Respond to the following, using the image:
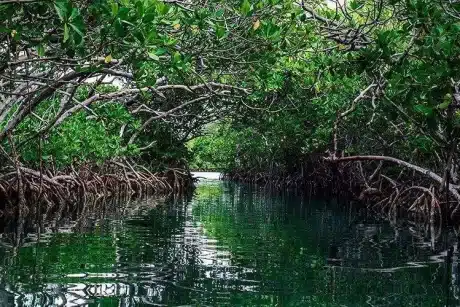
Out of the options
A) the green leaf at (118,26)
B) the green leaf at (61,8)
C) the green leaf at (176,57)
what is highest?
the green leaf at (176,57)

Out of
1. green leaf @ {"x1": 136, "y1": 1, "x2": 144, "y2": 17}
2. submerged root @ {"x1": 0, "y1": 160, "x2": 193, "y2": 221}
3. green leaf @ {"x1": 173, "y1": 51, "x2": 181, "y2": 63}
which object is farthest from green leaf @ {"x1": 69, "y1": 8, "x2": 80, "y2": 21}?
submerged root @ {"x1": 0, "y1": 160, "x2": 193, "y2": 221}

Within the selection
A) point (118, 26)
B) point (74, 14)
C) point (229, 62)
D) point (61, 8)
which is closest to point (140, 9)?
point (118, 26)

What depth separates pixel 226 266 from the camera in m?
5.59

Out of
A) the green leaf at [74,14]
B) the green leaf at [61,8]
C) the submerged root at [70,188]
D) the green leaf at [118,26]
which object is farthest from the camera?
the submerged root at [70,188]

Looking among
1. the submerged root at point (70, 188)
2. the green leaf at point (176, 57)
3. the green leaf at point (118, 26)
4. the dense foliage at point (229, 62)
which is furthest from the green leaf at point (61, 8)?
the submerged root at point (70, 188)

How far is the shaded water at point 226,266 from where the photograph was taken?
4.34 metres

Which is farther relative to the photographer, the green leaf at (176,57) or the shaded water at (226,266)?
the green leaf at (176,57)

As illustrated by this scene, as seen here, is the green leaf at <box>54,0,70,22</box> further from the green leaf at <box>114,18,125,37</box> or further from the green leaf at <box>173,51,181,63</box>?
the green leaf at <box>173,51,181,63</box>

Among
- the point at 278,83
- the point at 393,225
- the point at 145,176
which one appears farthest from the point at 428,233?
the point at 145,176

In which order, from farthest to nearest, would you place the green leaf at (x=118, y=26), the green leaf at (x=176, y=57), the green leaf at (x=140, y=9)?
the green leaf at (x=176, y=57) < the green leaf at (x=140, y=9) < the green leaf at (x=118, y=26)

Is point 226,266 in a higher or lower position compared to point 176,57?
lower

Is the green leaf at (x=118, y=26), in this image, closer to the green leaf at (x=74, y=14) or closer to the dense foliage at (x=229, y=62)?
the dense foliage at (x=229, y=62)

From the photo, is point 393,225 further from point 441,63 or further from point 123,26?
point 123,26

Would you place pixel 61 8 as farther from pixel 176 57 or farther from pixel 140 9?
pixel 176 57
